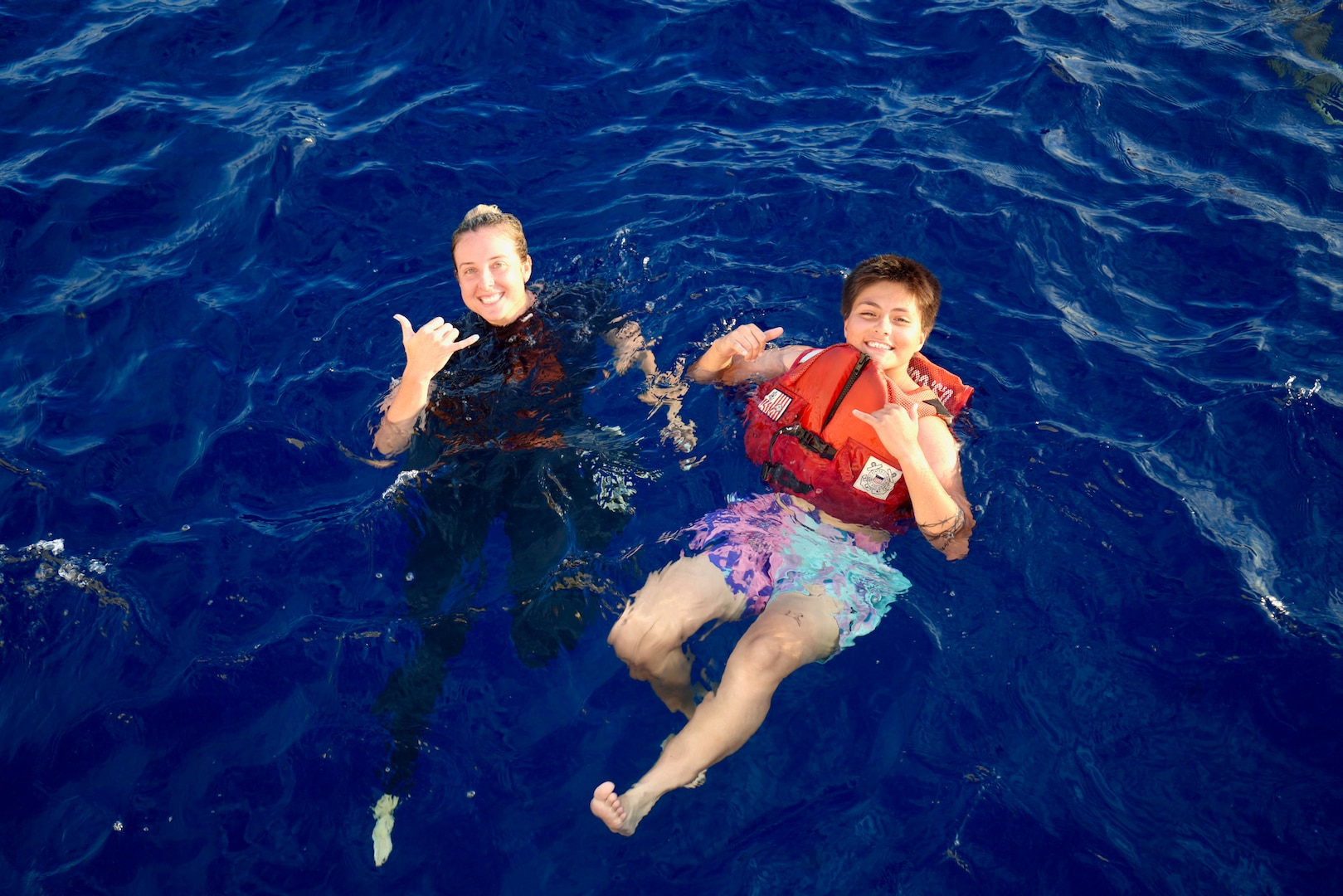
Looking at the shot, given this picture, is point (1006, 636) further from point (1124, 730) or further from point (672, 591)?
point (672, 591)

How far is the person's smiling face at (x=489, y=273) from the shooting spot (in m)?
4.83

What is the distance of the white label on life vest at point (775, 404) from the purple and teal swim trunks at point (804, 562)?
1.44 feet

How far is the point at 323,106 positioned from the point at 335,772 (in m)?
5.53

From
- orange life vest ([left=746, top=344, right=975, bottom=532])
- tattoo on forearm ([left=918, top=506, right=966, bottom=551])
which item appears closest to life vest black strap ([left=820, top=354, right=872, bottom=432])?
orange life vest ([left=746, top=344, right=975, bottom=532])

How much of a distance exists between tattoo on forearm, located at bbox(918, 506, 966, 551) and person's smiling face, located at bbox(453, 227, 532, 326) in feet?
7.85

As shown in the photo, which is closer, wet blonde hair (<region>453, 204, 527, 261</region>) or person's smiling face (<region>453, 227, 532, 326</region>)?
person's smiling face (<region>453, 227, 532, 326</region>)

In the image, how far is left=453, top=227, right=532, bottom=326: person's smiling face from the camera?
483cm

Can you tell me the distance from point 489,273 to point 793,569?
2.16 m

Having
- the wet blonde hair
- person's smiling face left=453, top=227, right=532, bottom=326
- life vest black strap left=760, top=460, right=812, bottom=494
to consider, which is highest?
the wet blonde hair

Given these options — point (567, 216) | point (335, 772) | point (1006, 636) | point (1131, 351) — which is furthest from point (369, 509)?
point (1131, 351)

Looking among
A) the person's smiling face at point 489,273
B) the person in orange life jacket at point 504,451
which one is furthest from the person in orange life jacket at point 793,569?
the person's smiling face at point 489,273

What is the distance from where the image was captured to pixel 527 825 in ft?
12.7

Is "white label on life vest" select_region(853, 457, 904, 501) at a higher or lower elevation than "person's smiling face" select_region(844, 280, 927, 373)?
lower

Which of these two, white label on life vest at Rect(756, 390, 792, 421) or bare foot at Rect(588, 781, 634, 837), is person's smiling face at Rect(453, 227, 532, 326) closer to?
white label on life vest at Rect(756, 390, 792, 421)
